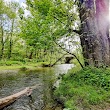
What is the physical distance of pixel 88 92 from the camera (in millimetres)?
7480

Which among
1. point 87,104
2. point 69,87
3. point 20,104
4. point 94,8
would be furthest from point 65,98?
point 94,8

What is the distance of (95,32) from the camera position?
10.6 meters

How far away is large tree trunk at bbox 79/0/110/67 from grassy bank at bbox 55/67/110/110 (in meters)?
1.28

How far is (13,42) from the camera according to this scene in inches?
1590

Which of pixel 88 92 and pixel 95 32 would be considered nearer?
pixel 88 92

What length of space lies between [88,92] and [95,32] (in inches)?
172

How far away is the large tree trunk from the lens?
414 inches

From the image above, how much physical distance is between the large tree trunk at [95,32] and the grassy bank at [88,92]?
1.28m

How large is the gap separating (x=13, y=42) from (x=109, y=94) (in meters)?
35.3

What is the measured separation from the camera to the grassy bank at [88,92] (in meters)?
6.70

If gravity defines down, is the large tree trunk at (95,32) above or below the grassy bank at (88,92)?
above

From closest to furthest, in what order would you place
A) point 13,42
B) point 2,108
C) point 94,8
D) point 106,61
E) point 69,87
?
1. point 2,108
2. point 69,87
3. point 106,61
4. point 94,8
5. point 13,42

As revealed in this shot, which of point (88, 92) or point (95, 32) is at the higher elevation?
point (95, 32)

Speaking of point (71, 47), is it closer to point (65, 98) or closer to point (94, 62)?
point (94, 62)
